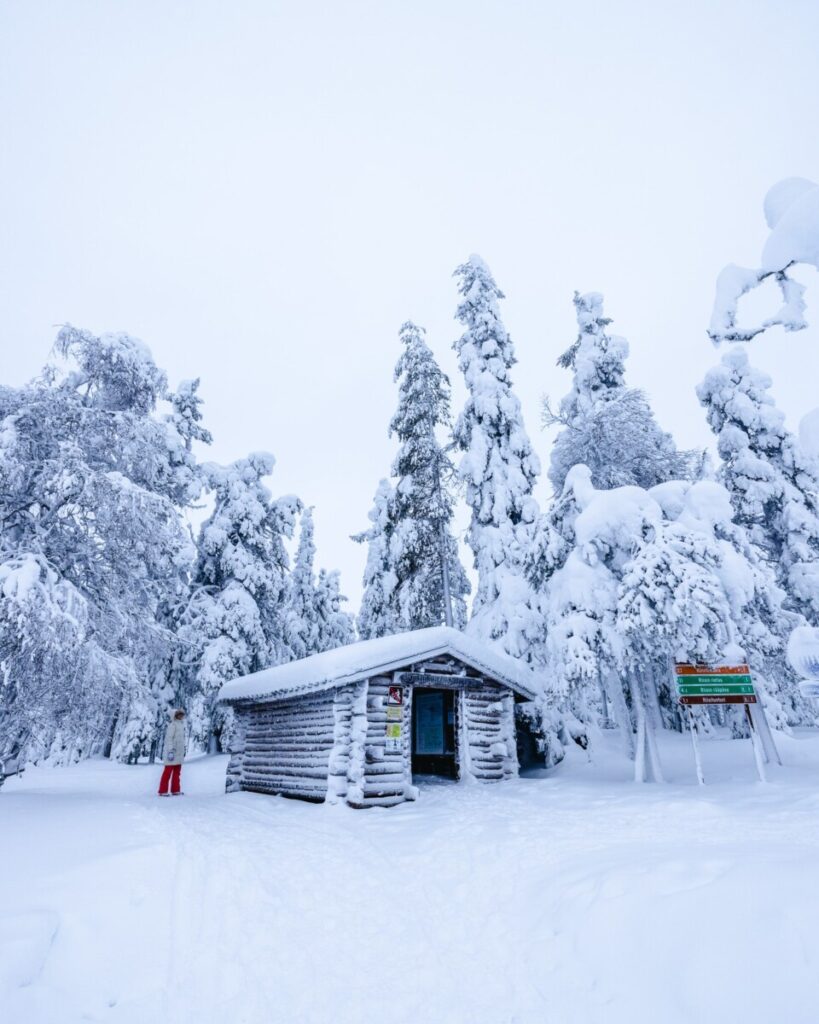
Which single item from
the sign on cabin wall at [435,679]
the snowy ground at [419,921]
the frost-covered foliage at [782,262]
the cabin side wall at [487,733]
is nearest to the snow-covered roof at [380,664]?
the sign on cabin wall at [435,679]

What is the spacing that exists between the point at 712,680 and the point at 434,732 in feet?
32.9

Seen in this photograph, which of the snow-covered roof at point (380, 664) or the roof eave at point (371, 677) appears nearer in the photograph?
the roof eave at point (371, 677)

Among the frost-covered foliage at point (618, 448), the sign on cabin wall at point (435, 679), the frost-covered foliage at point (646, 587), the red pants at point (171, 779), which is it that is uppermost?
the frost-covered foliage at point (618, 448)

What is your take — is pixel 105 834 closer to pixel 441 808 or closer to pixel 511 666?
pixel 441 808

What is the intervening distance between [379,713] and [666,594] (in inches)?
264

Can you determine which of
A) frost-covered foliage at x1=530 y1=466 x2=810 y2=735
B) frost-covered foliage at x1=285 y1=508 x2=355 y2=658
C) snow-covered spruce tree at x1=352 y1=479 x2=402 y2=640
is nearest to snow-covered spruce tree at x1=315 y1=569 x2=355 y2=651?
frost-covered foliage at x1=285 y1=508 x2=355 y2=658

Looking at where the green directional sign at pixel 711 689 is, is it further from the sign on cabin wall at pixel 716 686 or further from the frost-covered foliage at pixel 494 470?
the frost-covered foliage at pixel 494 470

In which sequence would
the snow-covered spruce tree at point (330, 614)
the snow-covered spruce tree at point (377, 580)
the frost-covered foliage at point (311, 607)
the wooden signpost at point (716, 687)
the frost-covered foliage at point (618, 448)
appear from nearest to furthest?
the wooden signpost at point (716, 687) → the frost-covered foliage at point (618, 448) → the snow-covered spruce tree at point (377, 580) → the frost-covered foliage at point (311, 607) → the snow-covered spruce tree at point (330, 614)

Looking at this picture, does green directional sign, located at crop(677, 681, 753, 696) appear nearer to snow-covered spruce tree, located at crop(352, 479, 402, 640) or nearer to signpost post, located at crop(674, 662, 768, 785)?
signpost post, located at crop(674, 662, 768, 785)

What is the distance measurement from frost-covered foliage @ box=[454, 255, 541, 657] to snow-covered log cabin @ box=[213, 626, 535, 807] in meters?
2.02

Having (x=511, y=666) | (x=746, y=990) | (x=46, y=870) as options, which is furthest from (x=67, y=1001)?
(x=511, y=666)

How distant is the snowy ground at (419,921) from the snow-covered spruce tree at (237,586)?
1317 centimetres

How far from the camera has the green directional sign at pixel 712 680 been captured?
1062 centimetres

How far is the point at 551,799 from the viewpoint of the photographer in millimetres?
10766
